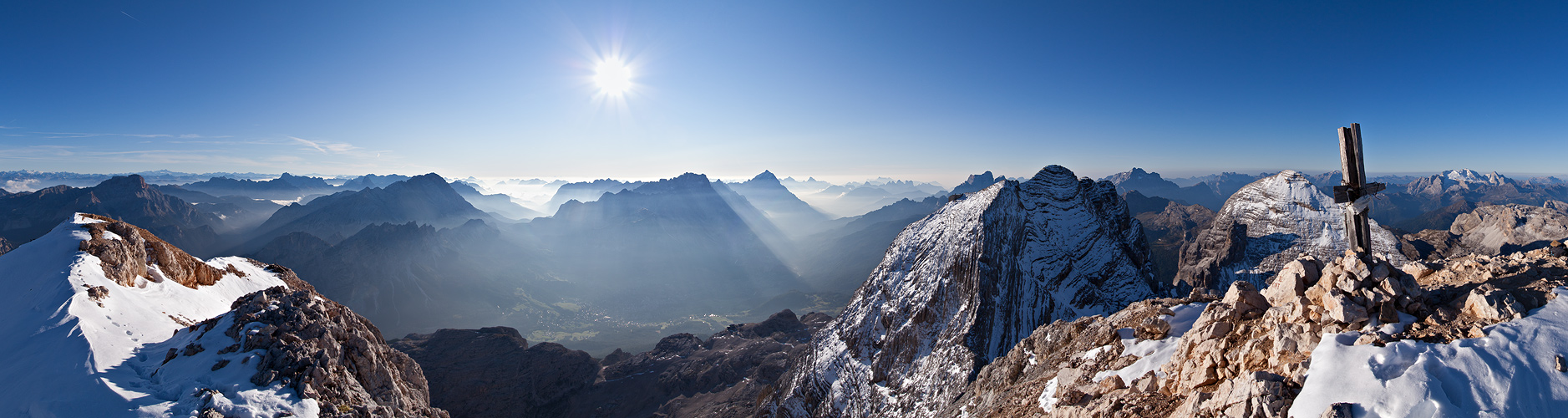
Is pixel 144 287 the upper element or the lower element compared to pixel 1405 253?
upper

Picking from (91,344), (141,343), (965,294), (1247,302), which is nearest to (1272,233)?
(965,294)

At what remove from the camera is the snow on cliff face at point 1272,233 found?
60562 millimetres

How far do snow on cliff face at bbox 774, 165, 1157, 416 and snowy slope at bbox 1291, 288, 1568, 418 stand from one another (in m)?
18.1

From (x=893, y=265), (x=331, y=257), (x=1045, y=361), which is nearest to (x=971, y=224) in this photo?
(x=893, y=265)

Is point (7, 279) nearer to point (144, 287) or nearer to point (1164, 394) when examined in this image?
point (144, 287)

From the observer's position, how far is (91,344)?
18.0 metres

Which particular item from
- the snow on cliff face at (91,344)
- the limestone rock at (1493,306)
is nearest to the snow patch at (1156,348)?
the limestone rock at (1493,306)

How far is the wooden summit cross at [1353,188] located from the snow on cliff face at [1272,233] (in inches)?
2486

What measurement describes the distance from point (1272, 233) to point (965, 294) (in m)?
70.2

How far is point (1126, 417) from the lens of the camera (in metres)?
9.73

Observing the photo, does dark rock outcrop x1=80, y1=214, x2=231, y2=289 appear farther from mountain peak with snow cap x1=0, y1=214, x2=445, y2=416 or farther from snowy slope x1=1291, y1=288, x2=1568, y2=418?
snowy slope x1=1291, y1=288, x2=1568, y2=418

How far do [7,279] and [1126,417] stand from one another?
1708 inches

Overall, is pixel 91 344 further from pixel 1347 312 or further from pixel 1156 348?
pixel 1347 312

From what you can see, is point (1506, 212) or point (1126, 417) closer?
point (1126, 417)
